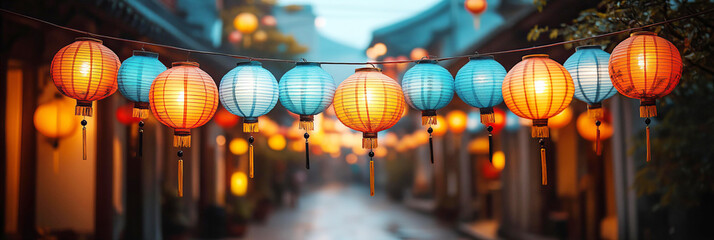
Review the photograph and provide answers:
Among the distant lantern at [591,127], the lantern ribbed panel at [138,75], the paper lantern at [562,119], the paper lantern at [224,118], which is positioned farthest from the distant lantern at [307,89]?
the paper lantern at [224,118]

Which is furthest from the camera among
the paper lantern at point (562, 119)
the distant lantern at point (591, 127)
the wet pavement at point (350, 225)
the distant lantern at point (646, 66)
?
the wet pavement at point (350, 225)

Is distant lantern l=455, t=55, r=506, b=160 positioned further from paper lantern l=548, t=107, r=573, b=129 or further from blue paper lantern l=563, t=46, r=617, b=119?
paper lantern l=548, t=107, r=573, b=129

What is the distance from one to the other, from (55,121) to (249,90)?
459 centimetres

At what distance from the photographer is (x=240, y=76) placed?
4.86 m

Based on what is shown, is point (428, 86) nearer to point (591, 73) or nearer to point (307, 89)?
point (307, 89)

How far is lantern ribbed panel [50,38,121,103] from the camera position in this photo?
15.1 ft

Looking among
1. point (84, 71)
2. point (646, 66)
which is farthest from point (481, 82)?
point (84, 71)

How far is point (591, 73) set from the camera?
193 inches

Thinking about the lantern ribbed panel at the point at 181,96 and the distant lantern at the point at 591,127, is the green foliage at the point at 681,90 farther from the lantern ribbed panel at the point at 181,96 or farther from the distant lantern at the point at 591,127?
the lantern ribbed panel at the point at 181,96

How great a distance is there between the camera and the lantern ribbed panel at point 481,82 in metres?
5.11

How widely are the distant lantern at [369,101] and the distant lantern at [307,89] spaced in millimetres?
120

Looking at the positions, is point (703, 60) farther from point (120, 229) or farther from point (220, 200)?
point (220, 200)

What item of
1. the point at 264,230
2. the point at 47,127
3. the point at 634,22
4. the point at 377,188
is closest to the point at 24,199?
the point at 47,127

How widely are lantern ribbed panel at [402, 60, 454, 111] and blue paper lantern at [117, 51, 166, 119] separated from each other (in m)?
2.29
